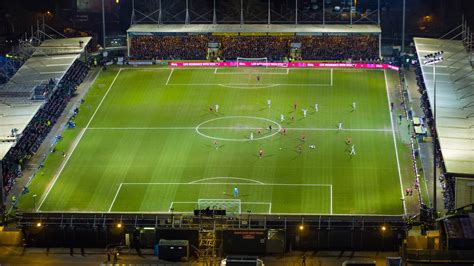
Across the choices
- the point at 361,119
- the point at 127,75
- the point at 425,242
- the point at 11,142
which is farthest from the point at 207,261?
the point at 127,75

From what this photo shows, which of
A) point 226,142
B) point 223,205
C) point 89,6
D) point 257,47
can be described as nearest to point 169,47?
point 257,47

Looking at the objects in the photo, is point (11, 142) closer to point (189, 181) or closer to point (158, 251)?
point (189, 181)

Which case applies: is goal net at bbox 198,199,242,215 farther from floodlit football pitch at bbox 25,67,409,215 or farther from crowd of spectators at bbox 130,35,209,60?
crowd of spectators at bbox 130,35,209,60

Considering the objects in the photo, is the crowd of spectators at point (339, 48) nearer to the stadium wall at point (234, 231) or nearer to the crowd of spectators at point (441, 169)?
the crowd of spectators at point (441, 169)

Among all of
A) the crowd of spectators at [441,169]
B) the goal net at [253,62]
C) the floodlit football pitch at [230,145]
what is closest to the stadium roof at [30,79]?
the floodlit football pitch at [230,145]

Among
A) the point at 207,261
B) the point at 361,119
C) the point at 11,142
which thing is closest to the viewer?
the point at 207,261

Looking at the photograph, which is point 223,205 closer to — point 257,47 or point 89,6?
point 257,47
